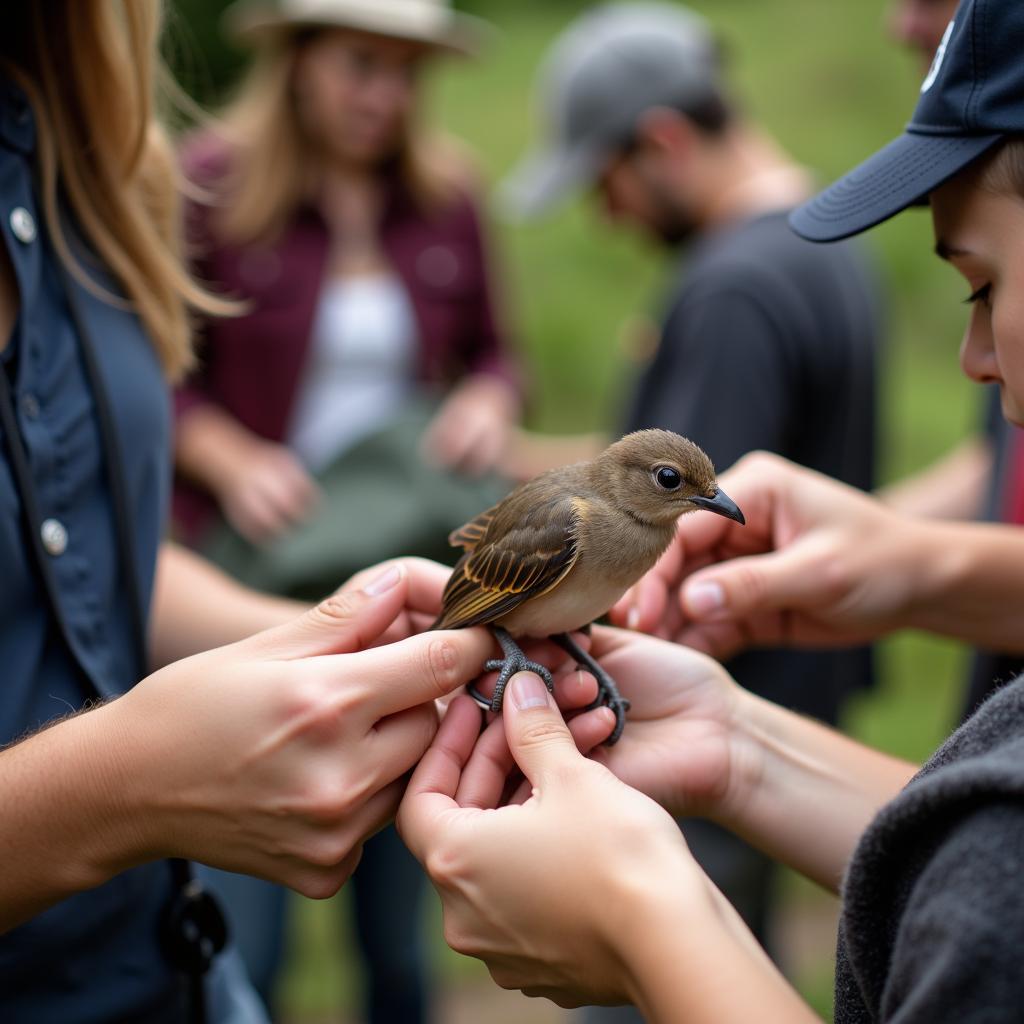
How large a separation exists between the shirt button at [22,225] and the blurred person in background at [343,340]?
2.68m

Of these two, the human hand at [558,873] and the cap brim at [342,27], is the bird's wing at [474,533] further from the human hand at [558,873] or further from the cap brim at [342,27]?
the cap brim at [342,27]

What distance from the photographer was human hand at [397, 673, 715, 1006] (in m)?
1.95

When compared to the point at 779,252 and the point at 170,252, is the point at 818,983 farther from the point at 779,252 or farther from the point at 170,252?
the point at 170,252

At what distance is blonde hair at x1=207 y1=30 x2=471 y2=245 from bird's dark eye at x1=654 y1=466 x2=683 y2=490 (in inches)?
126

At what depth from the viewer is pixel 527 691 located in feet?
8.88

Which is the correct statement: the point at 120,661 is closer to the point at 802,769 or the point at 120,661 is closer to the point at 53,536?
the point at 53,536

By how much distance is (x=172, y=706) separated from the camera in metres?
2.32

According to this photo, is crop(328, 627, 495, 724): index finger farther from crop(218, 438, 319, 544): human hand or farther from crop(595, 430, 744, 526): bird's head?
crop(218, 438, 319, 544): human hand

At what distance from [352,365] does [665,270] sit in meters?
10.7

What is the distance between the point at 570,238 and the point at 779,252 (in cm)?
1114

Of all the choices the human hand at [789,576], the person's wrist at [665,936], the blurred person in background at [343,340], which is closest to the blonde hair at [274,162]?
the blurred person in background at [343,340]

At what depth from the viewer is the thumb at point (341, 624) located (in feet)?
8.20

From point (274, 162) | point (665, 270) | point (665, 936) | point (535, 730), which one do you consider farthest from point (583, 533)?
point (665, 270)

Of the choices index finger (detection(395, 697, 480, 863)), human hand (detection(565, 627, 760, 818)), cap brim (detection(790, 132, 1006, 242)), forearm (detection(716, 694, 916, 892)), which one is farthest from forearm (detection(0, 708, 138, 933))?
cap brim (detection(790, 132, 1006, 242))
